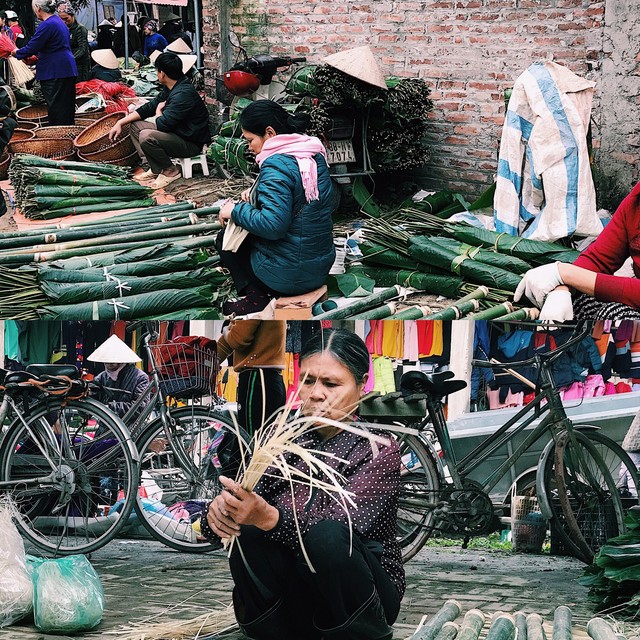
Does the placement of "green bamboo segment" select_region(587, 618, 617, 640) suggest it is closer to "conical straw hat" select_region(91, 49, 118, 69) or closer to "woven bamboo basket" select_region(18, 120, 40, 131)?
"woven bamboo basket" select_region(18, 120, 40, 131)

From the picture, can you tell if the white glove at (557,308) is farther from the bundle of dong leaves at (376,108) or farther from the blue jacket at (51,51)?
the blue jacket at (51,51)

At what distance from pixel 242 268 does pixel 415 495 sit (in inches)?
82.5

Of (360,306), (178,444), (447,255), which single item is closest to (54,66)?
(447,255)

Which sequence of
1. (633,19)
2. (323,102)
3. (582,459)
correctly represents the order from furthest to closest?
1. (323,102)
2. (633,19)
3. (582,459)

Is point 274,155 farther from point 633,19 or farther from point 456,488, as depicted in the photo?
point 633,19

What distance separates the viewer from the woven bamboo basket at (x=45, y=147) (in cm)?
1062

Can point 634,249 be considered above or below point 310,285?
above

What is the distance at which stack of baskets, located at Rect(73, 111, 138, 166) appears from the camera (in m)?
10.7

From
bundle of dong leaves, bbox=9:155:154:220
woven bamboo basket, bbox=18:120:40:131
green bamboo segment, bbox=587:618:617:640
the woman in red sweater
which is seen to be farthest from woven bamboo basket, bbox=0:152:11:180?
green bamboo segment, bbox=587:618:617:640

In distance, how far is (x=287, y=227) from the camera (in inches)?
218

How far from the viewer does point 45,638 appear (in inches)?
136

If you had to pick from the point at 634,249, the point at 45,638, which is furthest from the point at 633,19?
the point at 45,638

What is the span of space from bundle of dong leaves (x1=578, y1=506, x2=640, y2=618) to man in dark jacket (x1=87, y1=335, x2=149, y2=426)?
1805mm

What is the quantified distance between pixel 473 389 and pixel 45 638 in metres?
1.72
